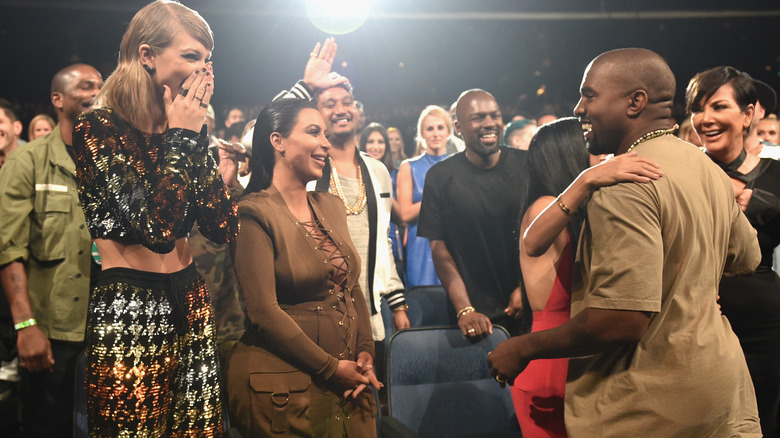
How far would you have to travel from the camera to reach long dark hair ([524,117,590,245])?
79.7 inches

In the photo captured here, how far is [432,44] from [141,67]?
4.85 m

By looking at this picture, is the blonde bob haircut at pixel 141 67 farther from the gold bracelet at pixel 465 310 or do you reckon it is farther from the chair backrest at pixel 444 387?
the gold bracelet at pixel 465 310

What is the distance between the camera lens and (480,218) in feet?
9.39

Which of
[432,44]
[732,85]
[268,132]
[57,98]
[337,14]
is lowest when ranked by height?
[268,132]

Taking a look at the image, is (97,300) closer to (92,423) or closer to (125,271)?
(125,271)

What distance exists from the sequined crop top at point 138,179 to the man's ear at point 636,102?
1.10 metres

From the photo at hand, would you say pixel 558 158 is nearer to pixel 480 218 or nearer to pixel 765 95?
pixel 480 218

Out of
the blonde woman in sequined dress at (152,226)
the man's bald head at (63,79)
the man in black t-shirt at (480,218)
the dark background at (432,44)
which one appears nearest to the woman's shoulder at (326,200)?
the blonde woman in sequined dress at (152,226)

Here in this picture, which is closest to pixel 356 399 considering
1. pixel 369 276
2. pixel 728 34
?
pixel 369 276

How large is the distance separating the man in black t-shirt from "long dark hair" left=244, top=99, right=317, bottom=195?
1.02m

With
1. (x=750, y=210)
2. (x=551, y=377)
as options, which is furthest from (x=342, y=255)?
(x=750, y=210)

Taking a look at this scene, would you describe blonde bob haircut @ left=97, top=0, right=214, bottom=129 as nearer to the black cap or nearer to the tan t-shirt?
the tan t-shirt

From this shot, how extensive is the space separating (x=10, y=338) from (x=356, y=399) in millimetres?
1583

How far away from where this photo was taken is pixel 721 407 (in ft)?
4.76
